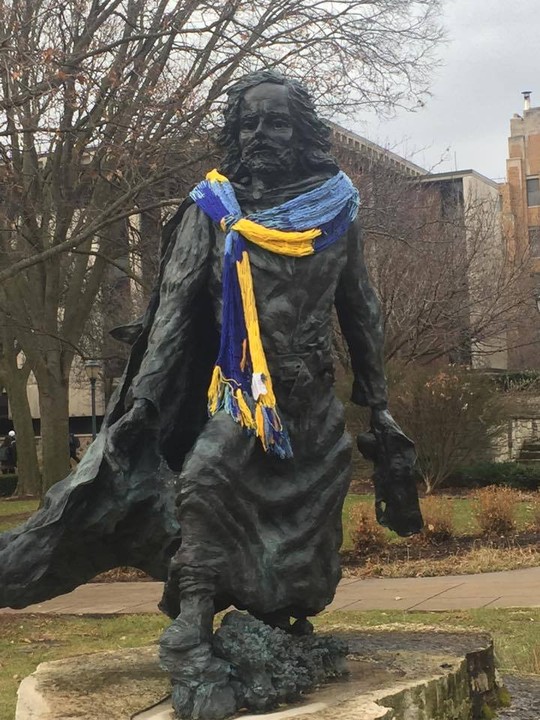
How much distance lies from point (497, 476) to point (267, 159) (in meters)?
16.6

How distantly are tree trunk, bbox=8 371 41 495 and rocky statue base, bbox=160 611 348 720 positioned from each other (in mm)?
20604

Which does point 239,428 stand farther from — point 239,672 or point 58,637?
point 58,637

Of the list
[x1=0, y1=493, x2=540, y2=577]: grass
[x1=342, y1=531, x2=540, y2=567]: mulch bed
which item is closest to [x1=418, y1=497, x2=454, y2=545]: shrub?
[x1=342, y1=531, x2=540, y2=567]: mulch bed

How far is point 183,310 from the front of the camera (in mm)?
4145

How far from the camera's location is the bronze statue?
12.6 ft

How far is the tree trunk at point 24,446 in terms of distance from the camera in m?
23.6

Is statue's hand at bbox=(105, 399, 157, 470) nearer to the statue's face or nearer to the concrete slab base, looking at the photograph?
the concrete slab base

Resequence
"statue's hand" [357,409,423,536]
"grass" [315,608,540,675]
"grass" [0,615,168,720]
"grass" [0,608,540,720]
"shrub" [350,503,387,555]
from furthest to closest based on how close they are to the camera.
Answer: "shrub" [350,503,387,555] < "grass" [0,615,168,720] < "grass" [0,608,540,720] < "grass" [315,608,540,675] < "statue's hand" [357,409,423,536]

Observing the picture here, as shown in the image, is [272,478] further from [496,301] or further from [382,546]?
[496,301]

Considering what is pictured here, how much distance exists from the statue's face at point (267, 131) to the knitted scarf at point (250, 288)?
0.17 meters

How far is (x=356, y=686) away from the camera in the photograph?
12.3 ft

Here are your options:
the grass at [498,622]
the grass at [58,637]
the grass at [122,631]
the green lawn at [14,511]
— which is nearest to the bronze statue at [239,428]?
the grass at [498,622]

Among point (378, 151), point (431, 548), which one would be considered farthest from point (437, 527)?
point (378, 151)

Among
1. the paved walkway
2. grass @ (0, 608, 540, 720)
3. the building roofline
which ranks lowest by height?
the paved walkway
